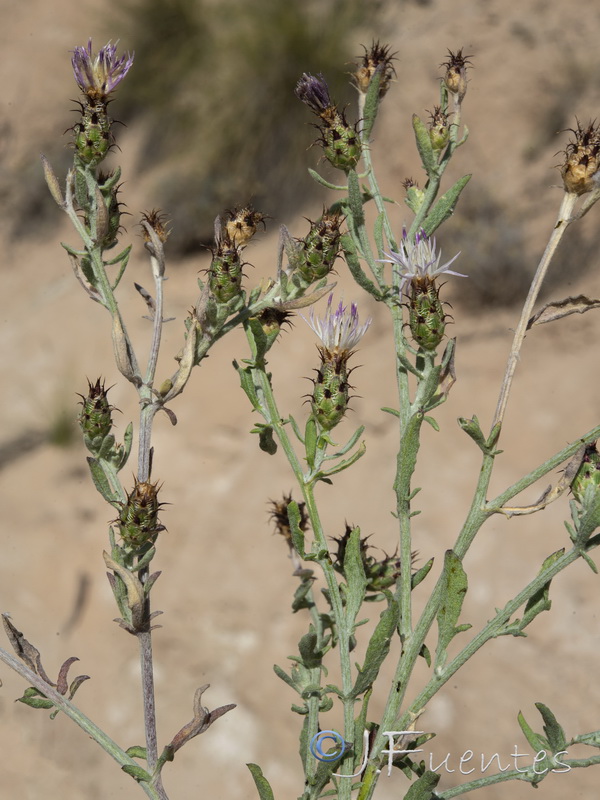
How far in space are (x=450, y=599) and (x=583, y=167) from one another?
26.3 inches

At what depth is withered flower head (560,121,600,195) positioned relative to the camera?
3.99 ft

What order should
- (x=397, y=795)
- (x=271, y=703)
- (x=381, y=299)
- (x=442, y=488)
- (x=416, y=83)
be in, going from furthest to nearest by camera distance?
(x=416, y=83)
(x=442, y=488)
(x=271, y=703)
(x=397, y=795)
(x=381, y=299)

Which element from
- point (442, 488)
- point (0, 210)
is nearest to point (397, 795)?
point (442, 488)

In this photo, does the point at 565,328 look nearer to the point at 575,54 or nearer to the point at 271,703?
the point at 575,54

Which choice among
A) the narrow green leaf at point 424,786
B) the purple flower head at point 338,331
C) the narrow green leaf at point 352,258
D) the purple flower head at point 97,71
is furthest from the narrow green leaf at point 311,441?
the purple flower head at point 97,71

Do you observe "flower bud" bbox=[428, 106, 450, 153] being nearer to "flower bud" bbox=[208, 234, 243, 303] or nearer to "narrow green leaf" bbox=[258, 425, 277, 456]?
"flower bud" bbox=[208, 234, 243, 303]

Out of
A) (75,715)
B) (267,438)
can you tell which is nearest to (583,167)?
(267,438)

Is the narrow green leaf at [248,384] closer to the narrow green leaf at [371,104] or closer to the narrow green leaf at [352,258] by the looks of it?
the narrow green leaf at [352,258]

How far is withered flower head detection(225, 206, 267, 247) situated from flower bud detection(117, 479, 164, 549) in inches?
17.0

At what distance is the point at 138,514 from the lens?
1191 mm

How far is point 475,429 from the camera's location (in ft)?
3.73

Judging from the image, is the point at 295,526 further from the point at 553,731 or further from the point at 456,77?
the point at 456,77

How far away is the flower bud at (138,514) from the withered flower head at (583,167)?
2.53ft

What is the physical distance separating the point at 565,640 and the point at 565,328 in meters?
1.75
